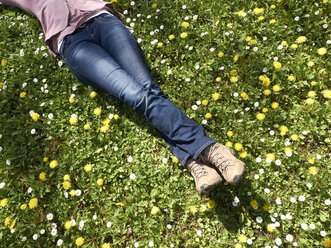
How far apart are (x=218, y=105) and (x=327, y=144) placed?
3.23 ft

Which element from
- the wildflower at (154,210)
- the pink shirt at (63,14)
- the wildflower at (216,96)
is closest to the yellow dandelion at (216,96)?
the wildflower at (216,96)

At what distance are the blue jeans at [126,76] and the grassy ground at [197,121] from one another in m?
0.33

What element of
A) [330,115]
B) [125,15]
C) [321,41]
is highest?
[321,41]

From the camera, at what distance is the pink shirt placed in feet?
9.25

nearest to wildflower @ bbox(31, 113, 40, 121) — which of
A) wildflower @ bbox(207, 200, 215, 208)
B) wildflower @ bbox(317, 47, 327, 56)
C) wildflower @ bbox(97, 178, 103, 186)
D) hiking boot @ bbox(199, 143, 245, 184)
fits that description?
wildflower @ bbox(97, 178, 103, 186)

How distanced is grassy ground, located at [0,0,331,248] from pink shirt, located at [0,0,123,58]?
0.41 meters

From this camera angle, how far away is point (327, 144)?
230cm

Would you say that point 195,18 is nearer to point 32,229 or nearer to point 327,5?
point 327,5

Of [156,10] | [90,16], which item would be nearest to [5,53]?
[90,16]

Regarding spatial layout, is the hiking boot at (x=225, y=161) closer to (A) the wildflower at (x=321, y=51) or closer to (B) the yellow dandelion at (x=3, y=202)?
(A) the wildflower at (x=321, y=51)

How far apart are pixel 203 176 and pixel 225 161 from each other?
0.20 metres

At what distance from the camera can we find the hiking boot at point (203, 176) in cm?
200

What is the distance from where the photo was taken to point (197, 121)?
8.57 ft

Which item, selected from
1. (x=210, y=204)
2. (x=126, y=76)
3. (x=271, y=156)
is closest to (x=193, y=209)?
(x=210, y=204)
